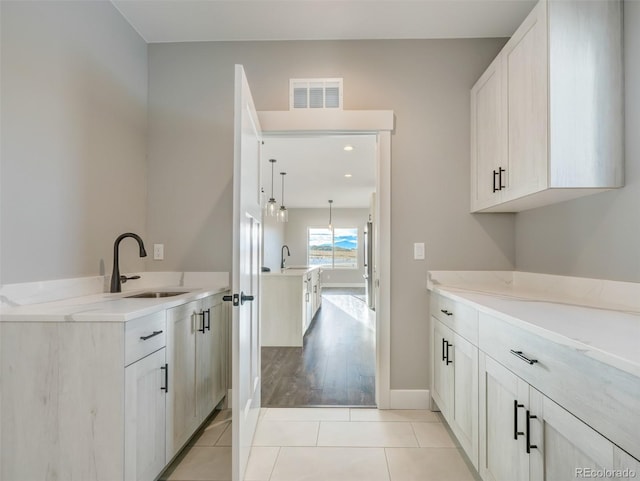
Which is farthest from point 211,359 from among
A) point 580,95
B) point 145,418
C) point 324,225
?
point 324,225

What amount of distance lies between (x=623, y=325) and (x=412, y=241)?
1452mm

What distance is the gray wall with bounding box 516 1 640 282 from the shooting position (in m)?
1.54

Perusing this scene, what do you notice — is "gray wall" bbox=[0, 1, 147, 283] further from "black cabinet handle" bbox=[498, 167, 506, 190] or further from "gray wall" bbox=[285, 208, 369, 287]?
"gray wall" bbox=[285, 208, 369, 287]

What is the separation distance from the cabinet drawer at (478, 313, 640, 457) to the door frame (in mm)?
1182

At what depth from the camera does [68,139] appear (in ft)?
5.93

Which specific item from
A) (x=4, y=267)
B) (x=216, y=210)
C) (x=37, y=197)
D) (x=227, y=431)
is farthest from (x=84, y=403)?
(x=216, y=210)

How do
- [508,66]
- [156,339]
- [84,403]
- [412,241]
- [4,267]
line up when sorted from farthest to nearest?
[412,241] → [508,66] → [156,339] → [4,267] → [84,403]

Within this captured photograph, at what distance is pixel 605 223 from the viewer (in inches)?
66.5

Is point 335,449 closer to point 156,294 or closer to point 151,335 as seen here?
point 151,335

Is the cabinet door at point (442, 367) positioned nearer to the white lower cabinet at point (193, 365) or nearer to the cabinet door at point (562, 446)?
the cabinet door at point (562, 446)

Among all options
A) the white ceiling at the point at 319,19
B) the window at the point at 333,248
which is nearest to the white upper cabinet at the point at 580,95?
the white ceiling at the point at 319,19

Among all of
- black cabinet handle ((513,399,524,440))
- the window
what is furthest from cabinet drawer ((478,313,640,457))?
the window

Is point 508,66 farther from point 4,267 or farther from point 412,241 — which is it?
point 4,267

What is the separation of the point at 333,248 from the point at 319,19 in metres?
9.58
